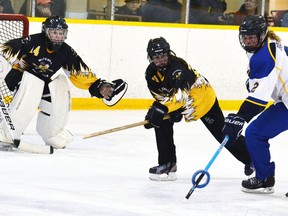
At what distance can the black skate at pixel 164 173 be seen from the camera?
5262mm

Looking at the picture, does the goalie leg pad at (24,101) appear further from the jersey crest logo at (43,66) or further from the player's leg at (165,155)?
the player's leg at (165,155)

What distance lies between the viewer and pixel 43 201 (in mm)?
4547

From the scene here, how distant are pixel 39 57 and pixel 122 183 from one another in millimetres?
1286

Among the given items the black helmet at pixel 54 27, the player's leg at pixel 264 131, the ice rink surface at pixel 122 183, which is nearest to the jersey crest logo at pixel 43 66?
the black helmet at pixel 54 27

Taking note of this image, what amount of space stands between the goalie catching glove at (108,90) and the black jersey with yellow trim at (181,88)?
3.32 feet

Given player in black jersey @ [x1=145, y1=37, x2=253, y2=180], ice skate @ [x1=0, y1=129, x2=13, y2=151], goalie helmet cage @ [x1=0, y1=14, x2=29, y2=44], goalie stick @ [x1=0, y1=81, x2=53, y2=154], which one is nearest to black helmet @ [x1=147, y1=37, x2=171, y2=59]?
player in black jersey @ [x1=145, y1=37, x2=253, y2=180]

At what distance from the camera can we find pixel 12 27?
661cm

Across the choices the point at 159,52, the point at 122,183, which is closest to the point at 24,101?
the point at 122,183

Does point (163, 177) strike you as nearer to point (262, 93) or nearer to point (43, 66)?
point (262, 93)

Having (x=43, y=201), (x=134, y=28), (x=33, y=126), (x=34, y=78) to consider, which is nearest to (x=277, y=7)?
(x=134, y=28)

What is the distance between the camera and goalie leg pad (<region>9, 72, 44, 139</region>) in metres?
6.07

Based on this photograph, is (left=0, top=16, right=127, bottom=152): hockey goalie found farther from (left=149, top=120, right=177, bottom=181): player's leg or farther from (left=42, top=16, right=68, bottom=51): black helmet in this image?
(left=149, top=120, right=177, bottom=181): player's leg

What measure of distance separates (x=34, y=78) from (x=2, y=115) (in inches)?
12.5

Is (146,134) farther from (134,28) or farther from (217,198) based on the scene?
(217,198)
